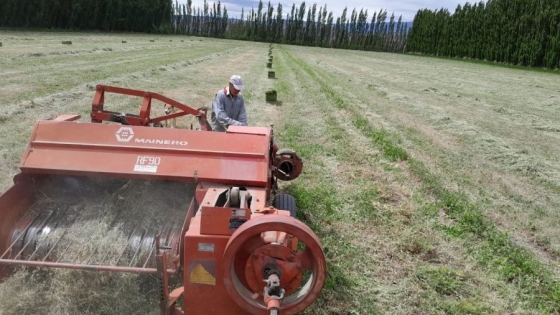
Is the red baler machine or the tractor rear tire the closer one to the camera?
the red baler machine

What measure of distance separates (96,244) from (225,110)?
9.77ft

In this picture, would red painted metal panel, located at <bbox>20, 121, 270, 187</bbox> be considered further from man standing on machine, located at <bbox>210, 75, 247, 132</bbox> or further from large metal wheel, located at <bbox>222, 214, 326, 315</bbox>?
man standing on machine, located at <bbox>210, 75, 247, 132</bbox>

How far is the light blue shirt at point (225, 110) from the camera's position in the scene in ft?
20.1

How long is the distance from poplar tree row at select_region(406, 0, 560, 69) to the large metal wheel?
125ft

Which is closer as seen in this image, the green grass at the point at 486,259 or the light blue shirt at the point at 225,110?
the green grass at the point at 486,259

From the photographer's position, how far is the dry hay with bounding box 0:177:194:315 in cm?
350

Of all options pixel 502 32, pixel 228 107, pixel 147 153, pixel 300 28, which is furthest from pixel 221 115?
pixel 300 28

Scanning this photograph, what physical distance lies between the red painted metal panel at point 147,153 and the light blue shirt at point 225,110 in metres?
1.73

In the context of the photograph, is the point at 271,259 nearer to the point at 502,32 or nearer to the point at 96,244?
the point at 96,244

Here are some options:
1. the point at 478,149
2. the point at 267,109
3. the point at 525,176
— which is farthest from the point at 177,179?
the point at 267,109

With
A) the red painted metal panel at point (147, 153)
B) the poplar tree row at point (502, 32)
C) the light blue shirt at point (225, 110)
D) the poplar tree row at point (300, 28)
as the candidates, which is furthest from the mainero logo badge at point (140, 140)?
the poplar tree row at point (300, 28)

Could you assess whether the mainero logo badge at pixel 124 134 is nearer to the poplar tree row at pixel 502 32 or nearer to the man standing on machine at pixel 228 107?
the man standing on machine at pixel 228 107

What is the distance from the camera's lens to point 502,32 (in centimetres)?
4188

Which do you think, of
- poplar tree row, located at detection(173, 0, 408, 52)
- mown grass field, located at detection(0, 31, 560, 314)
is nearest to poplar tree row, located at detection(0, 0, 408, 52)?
poplar tree row, located at detection(173, 0, 408, 52)
